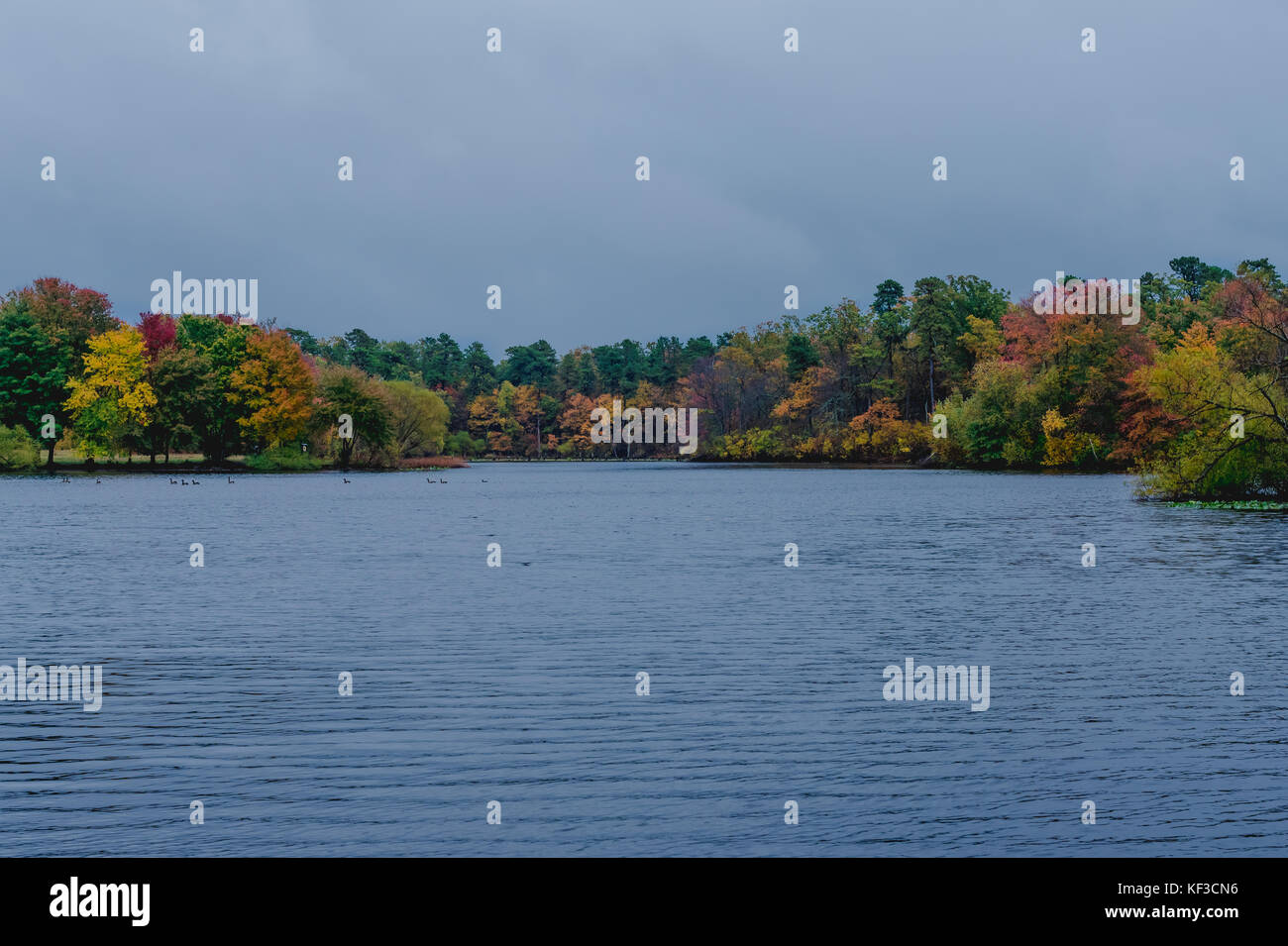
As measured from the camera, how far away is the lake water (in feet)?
31.5

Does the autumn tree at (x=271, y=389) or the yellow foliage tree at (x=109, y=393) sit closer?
the yellow foliage tree at (x=109, y=393)

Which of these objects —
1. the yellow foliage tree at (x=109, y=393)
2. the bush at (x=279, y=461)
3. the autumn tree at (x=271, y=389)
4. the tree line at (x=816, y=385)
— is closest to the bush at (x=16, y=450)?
the tree line at (x=816, y=385)

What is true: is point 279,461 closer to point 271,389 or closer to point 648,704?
point 271,389

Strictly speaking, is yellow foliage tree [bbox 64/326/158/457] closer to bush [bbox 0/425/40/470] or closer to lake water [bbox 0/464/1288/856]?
bush [bbox 0/425/40/470]

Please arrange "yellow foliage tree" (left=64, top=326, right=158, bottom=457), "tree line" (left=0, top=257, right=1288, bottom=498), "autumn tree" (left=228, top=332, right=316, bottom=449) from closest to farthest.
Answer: "tree line" (left=0, top=257, right=1288, bottom=498) < "yellow foliage tree" (left=64, top=326, right=158, bottom=457) < "autumn tree" (left=228, top=332, right=316, bottom=449)

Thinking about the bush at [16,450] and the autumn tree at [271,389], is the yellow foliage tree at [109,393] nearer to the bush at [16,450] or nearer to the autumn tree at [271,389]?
the bush at [16,450]

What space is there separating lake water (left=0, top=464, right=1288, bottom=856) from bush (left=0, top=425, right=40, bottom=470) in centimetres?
7088

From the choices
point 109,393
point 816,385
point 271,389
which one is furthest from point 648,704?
point 816,385

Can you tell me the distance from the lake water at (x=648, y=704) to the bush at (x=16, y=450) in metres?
70.9

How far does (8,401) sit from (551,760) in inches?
4234

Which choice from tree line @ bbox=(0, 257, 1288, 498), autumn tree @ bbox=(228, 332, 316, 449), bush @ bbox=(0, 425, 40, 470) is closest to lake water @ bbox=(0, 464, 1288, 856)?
tree line @ bbox=(0, 257, 1288, 498)

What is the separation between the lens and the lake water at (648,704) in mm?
9602

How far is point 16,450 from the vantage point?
317 ft
